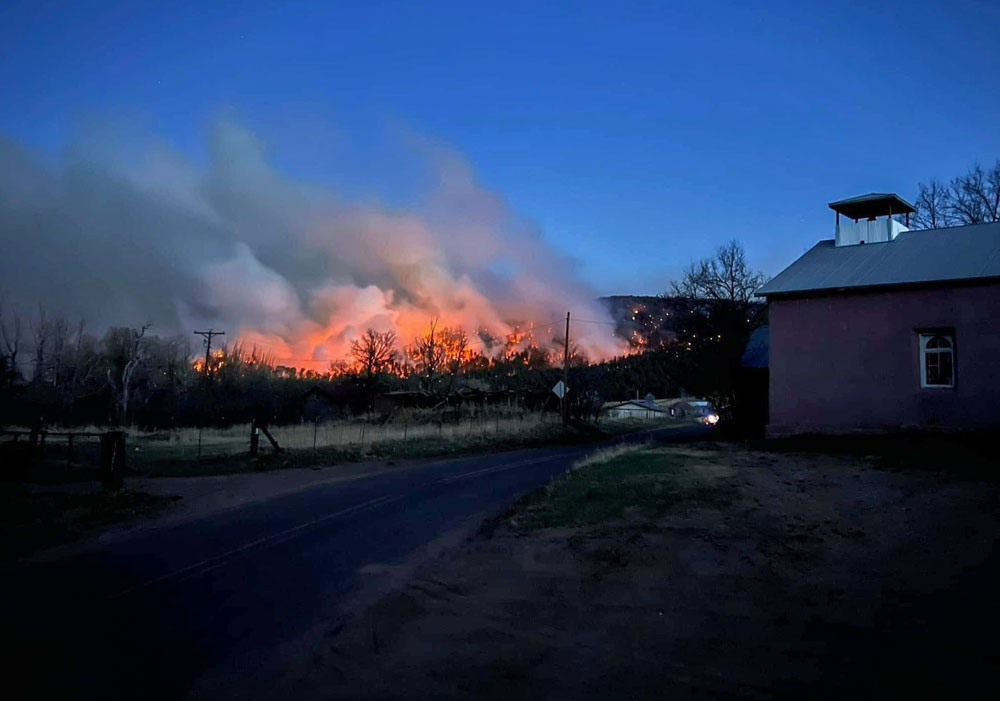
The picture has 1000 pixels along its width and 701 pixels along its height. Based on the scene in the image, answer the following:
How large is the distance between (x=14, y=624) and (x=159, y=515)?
26.9 feet

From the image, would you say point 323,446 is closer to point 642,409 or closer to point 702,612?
point 702,612

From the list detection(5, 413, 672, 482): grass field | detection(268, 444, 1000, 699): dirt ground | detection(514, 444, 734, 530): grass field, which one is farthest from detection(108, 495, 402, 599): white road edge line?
detection(5, 413, 672, 482): grass field

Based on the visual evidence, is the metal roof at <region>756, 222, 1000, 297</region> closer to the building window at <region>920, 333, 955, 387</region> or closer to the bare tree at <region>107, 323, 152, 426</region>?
the building window at <region>920, 333, 955, 387</region>

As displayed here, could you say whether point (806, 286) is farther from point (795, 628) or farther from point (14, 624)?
point (14, 624)

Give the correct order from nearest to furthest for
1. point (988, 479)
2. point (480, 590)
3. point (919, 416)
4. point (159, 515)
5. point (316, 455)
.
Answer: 1. point (480, 590)
2. point (988, 479)
3. point (159, 515)
4. point (919, 416)
5. point (316, 455)

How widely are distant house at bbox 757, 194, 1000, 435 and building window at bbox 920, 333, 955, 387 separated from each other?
0.03 m

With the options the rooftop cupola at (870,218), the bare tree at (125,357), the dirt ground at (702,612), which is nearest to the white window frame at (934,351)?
the rooftop cupola at (870,218)

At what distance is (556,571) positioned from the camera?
9.49 meters

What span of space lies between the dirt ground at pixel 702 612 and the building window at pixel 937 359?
35.5ft

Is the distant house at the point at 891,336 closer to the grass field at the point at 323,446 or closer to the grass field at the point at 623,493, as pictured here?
the grass field at the point at 623,493

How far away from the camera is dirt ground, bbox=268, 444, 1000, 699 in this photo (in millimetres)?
5738

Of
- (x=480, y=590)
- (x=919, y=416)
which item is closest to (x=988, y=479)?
(x=919, y=416)

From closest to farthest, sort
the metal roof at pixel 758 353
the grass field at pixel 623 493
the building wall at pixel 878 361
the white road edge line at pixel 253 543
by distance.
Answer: the white road edge line at pixel 253 543 < the grass field at pixel 623 493 < the building wall at pixel 878 361 < the metal roof at pixel 758 353

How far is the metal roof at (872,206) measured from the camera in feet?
87.9
